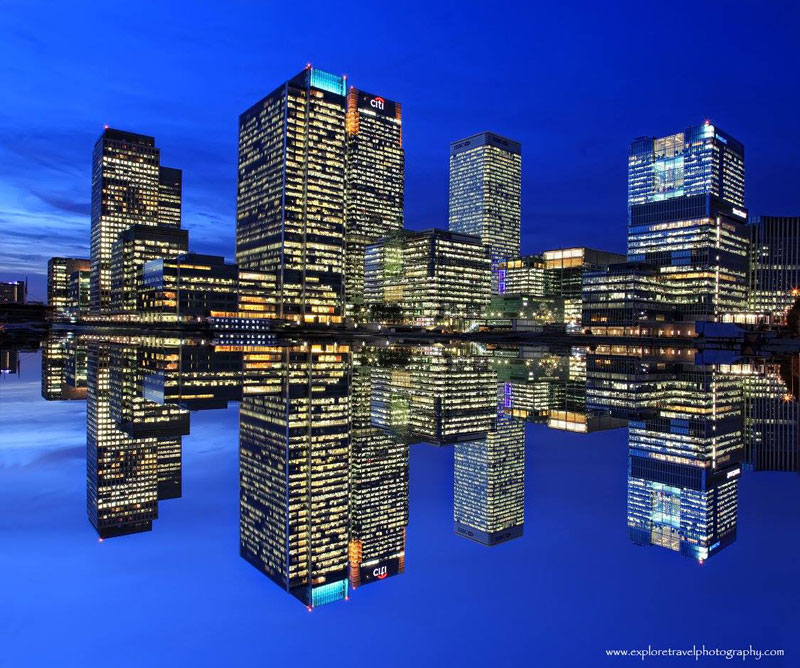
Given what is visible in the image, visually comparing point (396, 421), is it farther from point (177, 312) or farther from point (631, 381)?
point (177, 312)

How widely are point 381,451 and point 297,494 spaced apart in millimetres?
5359

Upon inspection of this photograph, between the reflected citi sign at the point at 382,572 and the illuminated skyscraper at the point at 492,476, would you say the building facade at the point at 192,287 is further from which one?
the reflected citi sign at the point at 382,572

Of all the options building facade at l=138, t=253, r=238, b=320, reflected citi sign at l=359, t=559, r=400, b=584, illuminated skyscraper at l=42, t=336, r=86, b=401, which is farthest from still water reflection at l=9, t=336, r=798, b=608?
building facade at l=138, t=253, r=238, b=320

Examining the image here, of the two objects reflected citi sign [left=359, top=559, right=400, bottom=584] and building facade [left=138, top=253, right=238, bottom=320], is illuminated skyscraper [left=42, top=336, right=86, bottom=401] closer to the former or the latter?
reflected citi sign [left=359, top=559, right=400, bottom=584]

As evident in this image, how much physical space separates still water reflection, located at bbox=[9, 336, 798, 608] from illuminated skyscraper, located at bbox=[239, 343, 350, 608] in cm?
8

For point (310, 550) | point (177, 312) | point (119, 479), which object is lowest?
point (310, 550)

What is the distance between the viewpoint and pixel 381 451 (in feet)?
86.1

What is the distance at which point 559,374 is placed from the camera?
5488 centimetres

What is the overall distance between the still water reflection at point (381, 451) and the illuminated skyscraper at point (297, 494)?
8 centimetres

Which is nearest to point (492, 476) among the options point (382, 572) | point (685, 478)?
point (685, 478)

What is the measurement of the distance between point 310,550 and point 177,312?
17229cm

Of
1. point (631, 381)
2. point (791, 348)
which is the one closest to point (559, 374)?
point (631, 381)

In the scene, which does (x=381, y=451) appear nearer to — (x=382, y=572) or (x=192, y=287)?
(x=382, y=572)

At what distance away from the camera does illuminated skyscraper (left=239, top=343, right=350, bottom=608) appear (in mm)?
16281
